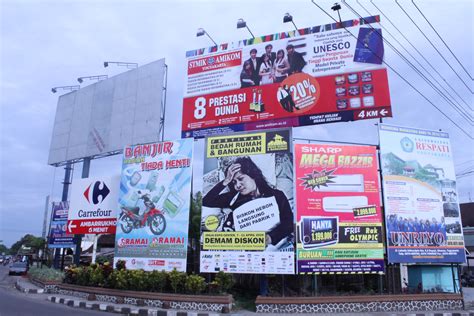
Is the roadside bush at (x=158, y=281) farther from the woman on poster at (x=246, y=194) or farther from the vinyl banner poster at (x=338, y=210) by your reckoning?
the vinyl banner poster at (x=338, y=210)

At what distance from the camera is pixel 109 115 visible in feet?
88.8

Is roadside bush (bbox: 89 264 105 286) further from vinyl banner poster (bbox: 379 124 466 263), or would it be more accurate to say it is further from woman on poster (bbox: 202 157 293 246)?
vinyl banner poster (bbox: 379 124 466 263)

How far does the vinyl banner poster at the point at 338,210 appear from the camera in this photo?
42.3ft

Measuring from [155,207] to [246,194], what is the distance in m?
3.98

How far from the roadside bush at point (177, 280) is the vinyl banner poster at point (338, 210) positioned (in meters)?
3.98

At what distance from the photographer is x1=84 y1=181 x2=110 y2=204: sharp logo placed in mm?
18547

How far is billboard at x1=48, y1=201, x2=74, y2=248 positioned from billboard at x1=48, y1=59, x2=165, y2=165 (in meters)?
4.20

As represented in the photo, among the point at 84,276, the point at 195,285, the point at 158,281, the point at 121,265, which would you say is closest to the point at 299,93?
the point at 195,285

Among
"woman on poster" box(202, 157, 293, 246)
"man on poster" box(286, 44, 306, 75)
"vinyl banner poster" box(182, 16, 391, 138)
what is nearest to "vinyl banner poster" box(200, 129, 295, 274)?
"woman on poster" box(202, 157, 293, 246)

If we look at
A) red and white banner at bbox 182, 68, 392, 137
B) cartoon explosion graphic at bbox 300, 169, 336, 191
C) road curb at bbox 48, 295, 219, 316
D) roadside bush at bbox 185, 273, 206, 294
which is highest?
red and white banner at bbox 182, 68, 392, 137

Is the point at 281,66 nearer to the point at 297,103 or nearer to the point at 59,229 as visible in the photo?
the point at 297,103

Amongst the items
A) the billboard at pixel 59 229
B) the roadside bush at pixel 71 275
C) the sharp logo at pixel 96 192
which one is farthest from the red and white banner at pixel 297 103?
the billboard at pixel 59 229

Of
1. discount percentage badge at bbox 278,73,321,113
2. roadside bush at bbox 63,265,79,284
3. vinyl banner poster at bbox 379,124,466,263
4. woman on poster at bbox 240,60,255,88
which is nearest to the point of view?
vinyl banner poster at bbox 379,124,466,263

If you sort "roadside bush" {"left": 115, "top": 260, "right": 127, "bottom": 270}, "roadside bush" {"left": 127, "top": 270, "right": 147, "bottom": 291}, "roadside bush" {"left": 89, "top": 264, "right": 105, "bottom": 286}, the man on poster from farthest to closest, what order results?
1. the man on poster
2. "roadside bush" {"left": 115, "top": 260, "right": 127, "bottom": 270}
3. "roadside bush" {"left": 89, "top": 264, "right": 105, "bottom": 286}
4. "roadside bush" {"left": 127, "top": 270, "right": 147, "bottom": 291}
